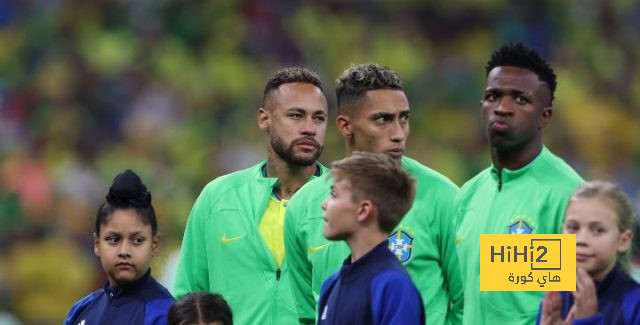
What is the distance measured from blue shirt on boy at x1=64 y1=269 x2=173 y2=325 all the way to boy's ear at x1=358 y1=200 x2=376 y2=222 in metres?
1.34

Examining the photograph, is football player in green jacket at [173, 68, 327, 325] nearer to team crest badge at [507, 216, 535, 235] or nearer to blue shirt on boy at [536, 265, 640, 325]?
team crest badge at [507, 216, 535, 235]

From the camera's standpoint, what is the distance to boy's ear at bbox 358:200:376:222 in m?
5.13

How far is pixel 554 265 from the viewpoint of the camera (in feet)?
17.7

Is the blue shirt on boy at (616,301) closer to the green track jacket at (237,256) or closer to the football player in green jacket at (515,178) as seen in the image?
the football player in green jacket at (515,178)

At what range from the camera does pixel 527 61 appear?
5.94 m

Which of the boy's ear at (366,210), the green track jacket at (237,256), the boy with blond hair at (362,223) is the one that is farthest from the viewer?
the green track jacket at (237,256)

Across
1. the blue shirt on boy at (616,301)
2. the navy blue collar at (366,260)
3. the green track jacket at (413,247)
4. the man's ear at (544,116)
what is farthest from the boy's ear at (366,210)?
the man's ear at (544,116)

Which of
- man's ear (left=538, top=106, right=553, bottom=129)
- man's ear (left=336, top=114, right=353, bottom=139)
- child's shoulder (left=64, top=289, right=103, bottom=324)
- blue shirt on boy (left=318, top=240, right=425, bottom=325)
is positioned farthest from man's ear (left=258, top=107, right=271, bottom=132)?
blue shirt on boy (left=318, top=240, right=425, bottom=325)

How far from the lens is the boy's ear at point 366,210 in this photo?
16.8ft

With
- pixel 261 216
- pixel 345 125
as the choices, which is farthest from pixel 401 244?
pixel 261 216

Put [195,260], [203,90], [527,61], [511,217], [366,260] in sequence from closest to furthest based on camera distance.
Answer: [366,260]
[511,217]
[527,61]
[195,260]
[203,90]

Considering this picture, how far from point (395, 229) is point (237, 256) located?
3.00 ft

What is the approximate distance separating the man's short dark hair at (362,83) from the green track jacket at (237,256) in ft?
1.78

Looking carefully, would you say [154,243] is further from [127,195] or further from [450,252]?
[450,252]
